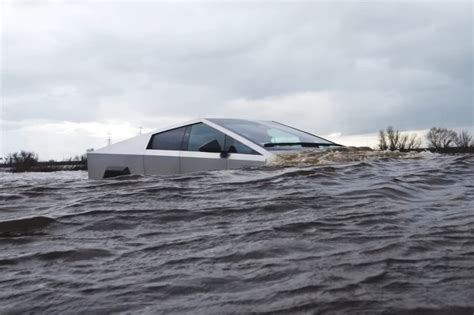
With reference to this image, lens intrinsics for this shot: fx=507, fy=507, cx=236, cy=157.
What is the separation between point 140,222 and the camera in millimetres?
3277

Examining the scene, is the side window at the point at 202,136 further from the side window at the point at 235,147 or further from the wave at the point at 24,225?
the wave at the point at 24,225

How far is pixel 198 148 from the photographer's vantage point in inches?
238

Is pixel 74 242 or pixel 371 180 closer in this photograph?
pixel 74 242

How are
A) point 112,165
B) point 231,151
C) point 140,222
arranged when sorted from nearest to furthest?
1. point 140,222
2. point 231,151
3. point 112,165

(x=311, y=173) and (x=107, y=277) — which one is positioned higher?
(x=311, y=173)

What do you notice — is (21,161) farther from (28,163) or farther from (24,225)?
(24,225)

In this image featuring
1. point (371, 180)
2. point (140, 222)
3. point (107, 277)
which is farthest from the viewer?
point (371, 180)

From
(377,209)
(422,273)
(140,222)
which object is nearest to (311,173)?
(377,209)

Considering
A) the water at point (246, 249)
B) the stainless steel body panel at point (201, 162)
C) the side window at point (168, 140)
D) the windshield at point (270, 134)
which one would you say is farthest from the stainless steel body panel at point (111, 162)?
the water at point (246, 249)

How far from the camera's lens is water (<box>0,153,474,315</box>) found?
1.79m

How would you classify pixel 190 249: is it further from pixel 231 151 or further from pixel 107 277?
pixel 231 151

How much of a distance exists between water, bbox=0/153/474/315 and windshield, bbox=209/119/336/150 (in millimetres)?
1329

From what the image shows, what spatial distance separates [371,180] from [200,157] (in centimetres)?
210

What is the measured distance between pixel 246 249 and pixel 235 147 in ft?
11.1
